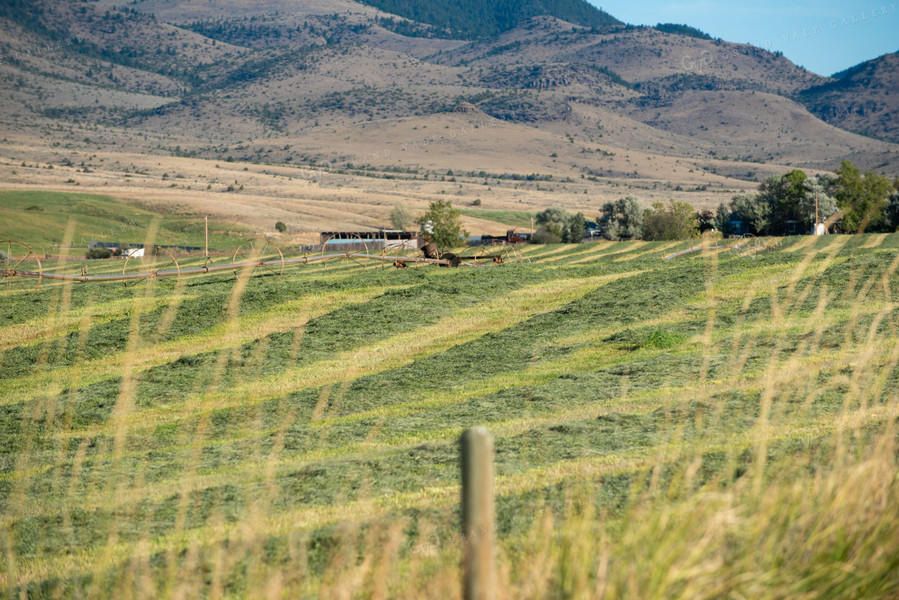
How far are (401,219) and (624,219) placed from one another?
1330 inches

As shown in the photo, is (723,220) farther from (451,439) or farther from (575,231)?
(451,439)

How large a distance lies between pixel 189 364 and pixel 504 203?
13135 centimetres

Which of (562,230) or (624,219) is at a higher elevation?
(624,219)

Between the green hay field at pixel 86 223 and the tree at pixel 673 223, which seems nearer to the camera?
the tree at pixel 673 223

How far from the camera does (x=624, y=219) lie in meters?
91.4

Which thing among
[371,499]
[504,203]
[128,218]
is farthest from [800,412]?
[504,203]

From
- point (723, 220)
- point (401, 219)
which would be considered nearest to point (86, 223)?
point (401, 219)

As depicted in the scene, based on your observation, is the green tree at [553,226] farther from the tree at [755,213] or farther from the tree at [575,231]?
the tree at [755,213]

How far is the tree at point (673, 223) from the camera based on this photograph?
79.8 meters

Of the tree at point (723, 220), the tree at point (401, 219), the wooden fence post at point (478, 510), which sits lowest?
the tree at point (401, 219)

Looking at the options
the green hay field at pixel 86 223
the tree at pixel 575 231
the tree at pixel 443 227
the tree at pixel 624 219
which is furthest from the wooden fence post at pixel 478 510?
the tree at pixel 575 231

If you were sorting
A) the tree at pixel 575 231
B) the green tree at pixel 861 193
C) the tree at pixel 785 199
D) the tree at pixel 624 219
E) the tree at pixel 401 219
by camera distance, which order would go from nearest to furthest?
the green tree at pixel 861 193 → the tree at pixel 785 199 → the tree at pixel 624 219 → the tree at pixel 575 231 → the tree at pixel 401 219

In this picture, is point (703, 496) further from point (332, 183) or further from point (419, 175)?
point (419, 175)

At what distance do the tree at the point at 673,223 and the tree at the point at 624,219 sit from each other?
159 inches
